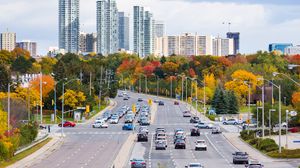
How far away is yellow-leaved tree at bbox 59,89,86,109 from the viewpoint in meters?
135

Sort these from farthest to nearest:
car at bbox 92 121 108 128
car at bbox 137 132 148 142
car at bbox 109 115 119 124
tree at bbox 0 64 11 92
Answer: tree at bbox 0 64 11 92, car at bbox 109 115 119 124, car at bbox 92 121 108 128, car at bbox 137 132 148 142

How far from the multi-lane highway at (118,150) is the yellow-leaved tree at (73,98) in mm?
15598

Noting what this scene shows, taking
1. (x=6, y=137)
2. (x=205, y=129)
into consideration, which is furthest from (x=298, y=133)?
(x=6, y=137)

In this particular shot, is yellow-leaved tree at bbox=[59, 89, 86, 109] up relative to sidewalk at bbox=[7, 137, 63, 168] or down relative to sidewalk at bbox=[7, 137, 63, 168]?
up

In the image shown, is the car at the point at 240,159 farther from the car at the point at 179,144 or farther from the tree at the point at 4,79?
the tree at the point at 4,79

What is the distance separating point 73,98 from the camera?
5325 inches

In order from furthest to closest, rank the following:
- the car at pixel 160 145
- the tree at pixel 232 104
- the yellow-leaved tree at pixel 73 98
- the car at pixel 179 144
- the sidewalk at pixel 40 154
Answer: the tree at pixel 232 104 < the yellow-leaved tree at pixel 73 98 < the car at pixel 179 144 < the car at pixel 160 145 < the sidewalk at pixel 40 154

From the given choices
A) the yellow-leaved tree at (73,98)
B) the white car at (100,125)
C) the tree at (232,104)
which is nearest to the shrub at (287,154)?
the white car at (100,125)

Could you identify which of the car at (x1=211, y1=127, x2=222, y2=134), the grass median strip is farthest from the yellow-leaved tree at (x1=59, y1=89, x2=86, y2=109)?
the grass median strip

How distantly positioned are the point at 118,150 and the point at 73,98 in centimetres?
5501

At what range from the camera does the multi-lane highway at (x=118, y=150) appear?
223ft

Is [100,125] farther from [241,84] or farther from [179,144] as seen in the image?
[241,84]

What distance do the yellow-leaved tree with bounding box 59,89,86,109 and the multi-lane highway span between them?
15.6 m

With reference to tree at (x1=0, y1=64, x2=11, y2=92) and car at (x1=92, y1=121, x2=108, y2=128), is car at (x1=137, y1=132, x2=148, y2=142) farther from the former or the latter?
tree at (x1=0, y1=64, x2=11, y2=92)
